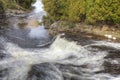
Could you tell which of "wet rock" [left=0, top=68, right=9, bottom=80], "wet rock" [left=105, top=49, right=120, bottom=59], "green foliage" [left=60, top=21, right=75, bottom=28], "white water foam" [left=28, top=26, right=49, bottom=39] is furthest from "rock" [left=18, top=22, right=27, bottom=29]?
"wet rock" [left=0, top=68, right=9, bottom=80]

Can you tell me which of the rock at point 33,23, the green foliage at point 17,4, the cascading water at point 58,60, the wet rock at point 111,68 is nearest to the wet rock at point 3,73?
the cascading water at point 58,60

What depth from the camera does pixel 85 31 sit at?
38.4 m

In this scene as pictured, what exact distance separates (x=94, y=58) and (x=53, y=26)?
15895 mm

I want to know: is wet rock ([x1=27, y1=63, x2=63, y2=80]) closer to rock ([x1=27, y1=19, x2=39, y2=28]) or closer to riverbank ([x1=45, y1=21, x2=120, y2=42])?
riverbank ([x1=45, y1=21, x2=120, y2=42])

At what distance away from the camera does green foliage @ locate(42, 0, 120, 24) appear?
35.6 m

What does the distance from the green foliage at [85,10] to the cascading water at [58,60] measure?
193 inches

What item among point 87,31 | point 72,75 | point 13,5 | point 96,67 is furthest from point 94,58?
point 13,5

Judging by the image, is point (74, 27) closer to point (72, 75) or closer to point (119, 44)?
point (119, 44)

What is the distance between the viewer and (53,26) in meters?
41.9

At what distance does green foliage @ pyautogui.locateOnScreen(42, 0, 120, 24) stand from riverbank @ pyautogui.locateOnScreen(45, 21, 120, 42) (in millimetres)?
935

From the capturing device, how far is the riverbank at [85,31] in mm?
35375

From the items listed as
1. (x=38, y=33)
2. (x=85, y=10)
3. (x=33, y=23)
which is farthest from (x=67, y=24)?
(x=33, y=23)

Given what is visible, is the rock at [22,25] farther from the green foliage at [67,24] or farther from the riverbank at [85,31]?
the green foliage at [67,24]

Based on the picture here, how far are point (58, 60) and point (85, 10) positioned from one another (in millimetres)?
14210
